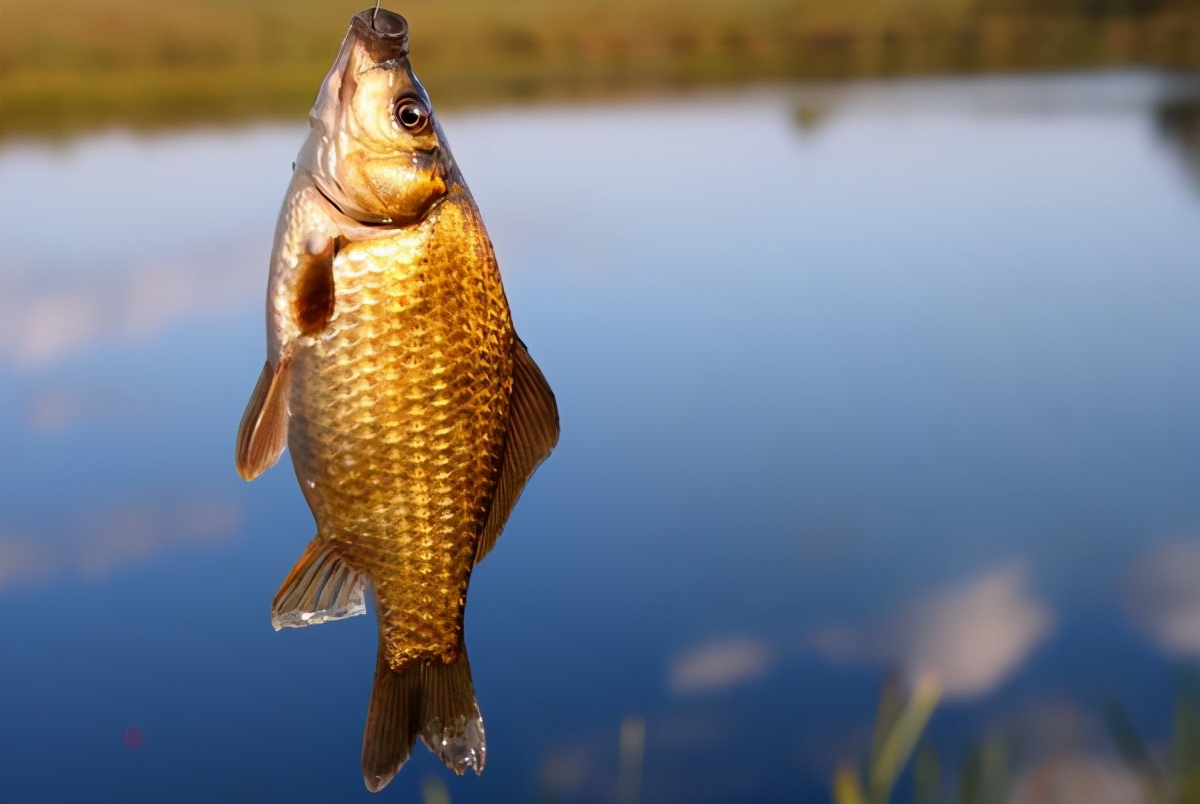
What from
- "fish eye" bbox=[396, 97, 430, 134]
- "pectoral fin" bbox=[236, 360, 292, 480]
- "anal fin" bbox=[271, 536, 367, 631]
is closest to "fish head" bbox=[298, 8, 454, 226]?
"fish eye" bbox=[396, 97, 430, 134]

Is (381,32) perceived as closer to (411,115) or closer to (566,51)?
(411,115)

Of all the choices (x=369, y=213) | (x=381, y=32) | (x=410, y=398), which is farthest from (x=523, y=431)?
(x=381, y=32)

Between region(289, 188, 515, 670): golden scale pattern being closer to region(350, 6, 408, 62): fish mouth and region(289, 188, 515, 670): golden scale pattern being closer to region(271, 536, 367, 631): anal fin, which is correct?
region(271, 536, 367, 631): anal fin

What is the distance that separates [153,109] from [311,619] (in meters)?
4.29

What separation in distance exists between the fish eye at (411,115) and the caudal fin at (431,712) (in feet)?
1.31

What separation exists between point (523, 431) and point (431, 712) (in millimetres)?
233

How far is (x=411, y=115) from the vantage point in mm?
852

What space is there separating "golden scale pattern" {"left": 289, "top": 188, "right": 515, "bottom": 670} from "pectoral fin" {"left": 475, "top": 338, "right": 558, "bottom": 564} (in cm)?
2

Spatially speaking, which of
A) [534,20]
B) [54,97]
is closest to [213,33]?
[54,97]

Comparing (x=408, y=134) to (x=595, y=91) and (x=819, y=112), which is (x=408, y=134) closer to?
(x=595, y=91)

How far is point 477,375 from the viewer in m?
0.85

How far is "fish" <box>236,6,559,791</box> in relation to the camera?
829mm

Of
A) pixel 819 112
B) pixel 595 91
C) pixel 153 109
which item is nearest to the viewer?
pixel 153 109

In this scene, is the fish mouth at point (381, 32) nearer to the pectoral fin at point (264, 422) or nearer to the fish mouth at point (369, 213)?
the fish mouth at point (369, 213)
